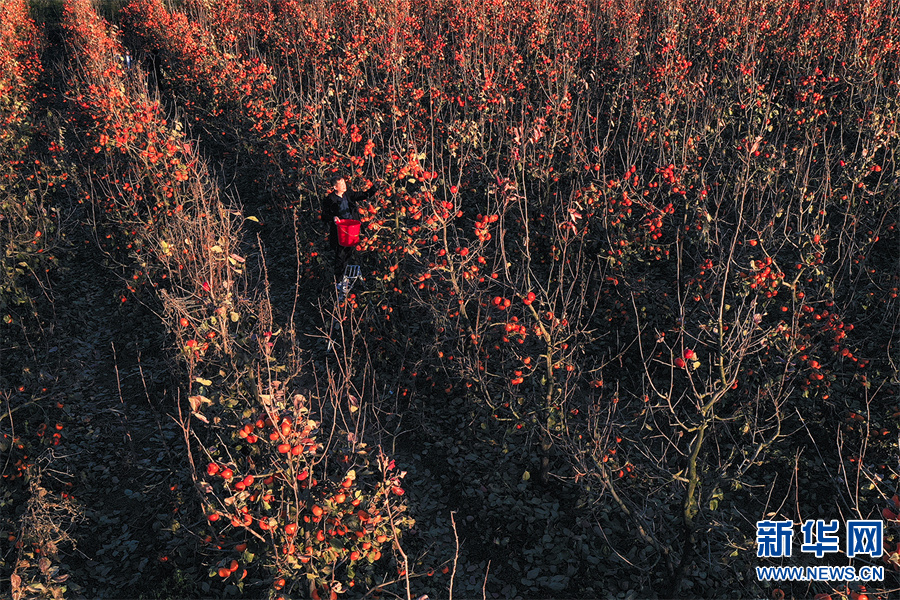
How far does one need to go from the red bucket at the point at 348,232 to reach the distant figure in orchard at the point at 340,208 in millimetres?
84

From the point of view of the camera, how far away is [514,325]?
485 cm

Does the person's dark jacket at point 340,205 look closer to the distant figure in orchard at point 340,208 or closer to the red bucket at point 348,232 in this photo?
the distant figure in orchard at point 340,208

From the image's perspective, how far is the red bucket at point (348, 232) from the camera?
22.4 feet

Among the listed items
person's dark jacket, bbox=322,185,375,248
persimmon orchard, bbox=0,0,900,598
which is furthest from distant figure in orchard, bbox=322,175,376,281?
persimmon orchard, bbox=0,0,900,598

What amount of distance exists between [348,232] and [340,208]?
1.04ft

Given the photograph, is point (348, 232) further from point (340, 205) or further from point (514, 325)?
point (514, 325)

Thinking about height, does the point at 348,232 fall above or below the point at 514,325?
above

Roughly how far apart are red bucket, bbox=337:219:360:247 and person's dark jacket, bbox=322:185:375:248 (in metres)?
0.12

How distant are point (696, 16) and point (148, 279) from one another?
1218cm

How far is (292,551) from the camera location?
3.55 meters

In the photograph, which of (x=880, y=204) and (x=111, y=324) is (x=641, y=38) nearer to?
(x=880, y=204)

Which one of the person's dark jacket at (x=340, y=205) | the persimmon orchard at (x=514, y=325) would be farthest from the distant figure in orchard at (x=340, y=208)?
the persimmon orchard at (x=514, y=325)

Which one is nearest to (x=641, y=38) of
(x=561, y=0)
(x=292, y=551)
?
(x=561, y=0)

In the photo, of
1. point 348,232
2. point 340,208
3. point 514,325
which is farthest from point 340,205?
point 514,325
